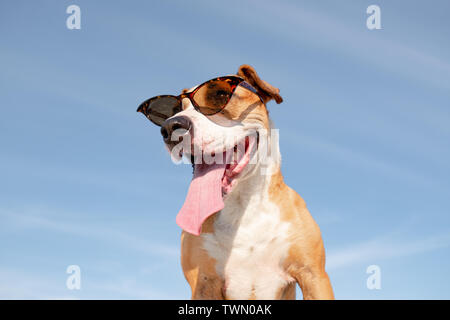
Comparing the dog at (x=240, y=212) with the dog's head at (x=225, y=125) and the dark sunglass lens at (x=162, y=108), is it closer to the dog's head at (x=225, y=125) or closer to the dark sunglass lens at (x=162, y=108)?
the dog's head at (x=225, y=125)

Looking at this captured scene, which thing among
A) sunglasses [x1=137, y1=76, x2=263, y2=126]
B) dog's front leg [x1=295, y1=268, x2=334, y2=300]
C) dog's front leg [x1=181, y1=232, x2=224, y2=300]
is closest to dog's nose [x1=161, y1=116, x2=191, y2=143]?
sunglasses [x1=137, y1=76, x2=263, y2=126]

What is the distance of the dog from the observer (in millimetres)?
4031

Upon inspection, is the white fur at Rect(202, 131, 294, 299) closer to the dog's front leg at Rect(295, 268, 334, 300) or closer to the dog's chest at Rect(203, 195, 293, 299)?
the dog's chest at Rect(203, 195, 293, 299)

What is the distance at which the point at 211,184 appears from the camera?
158 inches

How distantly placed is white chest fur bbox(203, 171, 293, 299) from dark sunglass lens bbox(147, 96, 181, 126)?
132 cm

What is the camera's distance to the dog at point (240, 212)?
403cm

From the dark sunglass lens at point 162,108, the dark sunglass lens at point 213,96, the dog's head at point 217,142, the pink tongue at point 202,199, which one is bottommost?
the pink tongue at point 202,199

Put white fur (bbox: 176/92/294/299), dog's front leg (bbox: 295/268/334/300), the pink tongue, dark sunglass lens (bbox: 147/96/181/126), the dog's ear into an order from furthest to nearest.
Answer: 1. dark sunglass lens (bbox: 147/96/181/126)
2. the dog's ear
3. white fur (bbox: 176/92/294/299)
4. dog's front leg (bbox: 295/268/334/300)
5. the pink tongue

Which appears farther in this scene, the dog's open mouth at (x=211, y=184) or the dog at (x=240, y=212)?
the dog at (x=240, y=212)

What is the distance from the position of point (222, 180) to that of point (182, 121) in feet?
2.16

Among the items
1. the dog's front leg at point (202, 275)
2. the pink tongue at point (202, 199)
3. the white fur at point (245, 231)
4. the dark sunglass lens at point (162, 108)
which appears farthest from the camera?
the dark sunglass lens at point (162, 108)

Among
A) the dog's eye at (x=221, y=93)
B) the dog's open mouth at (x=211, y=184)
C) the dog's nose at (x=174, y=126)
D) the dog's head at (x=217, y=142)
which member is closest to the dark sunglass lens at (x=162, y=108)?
the dog's head at (x=217, y=142)
